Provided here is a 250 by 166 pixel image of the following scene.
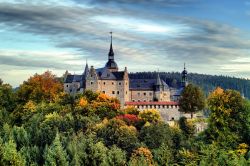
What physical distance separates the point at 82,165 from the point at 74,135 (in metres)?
9.53

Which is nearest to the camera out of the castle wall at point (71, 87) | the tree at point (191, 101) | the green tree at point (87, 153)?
the green tree at point (87, 153)

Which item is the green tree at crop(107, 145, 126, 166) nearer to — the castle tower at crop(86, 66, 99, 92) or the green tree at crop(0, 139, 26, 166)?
the green tree at crop(0, 139, 26, 166)

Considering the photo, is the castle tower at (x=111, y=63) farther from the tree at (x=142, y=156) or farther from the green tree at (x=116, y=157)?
the green tree at (x=116, y=157)

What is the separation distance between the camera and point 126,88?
348ft

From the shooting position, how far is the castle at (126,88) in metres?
101

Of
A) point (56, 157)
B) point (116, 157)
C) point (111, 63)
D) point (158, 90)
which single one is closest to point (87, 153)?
point (116, 157)

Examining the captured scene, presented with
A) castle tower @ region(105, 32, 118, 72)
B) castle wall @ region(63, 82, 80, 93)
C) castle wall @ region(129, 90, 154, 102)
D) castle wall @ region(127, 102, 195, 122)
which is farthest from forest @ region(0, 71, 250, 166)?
castle tower @ region(105, 32, 118, 72)

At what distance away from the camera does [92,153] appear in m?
67.4

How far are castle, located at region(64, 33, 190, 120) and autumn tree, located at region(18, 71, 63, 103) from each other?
21.0 feet

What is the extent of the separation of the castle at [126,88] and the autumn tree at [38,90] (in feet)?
21.0

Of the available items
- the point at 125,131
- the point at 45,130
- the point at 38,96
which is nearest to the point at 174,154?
the point at 125,131

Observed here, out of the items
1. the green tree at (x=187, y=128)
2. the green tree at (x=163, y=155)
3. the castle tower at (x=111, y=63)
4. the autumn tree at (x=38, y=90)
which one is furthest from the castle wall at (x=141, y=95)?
the green tree at (x=163, y=155)

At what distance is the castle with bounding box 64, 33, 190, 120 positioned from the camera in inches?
3964

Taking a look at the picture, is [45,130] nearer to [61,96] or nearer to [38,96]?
[61,96]
